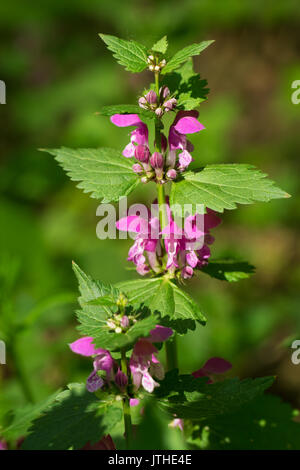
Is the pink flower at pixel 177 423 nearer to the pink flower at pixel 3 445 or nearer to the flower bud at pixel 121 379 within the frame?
the flower bud at pixel 121 379

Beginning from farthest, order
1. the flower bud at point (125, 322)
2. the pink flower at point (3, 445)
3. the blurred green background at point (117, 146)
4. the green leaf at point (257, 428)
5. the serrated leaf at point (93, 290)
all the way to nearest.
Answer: the blurred green background at point (117, 146) < the pink flower at point (3, 445) < the green leaf at point (257, 428) < the serrated leaf at point (93, 290) < the flower bud at point (125, 322)

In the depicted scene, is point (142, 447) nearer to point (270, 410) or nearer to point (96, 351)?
point (96, 351)

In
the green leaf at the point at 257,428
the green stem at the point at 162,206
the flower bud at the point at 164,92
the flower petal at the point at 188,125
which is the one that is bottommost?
the green leaf at the point at 257,428

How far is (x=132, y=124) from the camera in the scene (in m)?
1.65

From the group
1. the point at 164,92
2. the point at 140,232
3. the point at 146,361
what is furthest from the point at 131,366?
the point at 164,92

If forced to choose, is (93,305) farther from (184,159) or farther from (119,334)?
(184,159)

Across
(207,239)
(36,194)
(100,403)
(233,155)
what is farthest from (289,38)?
(100,403)

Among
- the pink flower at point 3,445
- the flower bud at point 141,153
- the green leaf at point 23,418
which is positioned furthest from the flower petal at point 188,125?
the pink flower at point 3,445

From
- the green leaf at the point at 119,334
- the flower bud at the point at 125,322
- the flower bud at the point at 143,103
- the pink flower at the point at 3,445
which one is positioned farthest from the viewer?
the pink flower at the point at 3,445

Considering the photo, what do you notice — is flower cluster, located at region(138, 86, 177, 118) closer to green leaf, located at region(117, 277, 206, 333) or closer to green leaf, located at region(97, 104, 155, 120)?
green leaf, located at region(97, 104, 155, 120)

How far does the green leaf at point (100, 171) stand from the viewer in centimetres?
154

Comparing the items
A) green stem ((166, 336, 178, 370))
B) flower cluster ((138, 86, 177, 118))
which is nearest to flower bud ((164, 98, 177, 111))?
flower cluster ((138, 86, 177, 118))

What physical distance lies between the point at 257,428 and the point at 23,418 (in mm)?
746

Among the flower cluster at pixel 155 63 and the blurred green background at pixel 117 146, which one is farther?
the blurred green background at pixel 117 146
